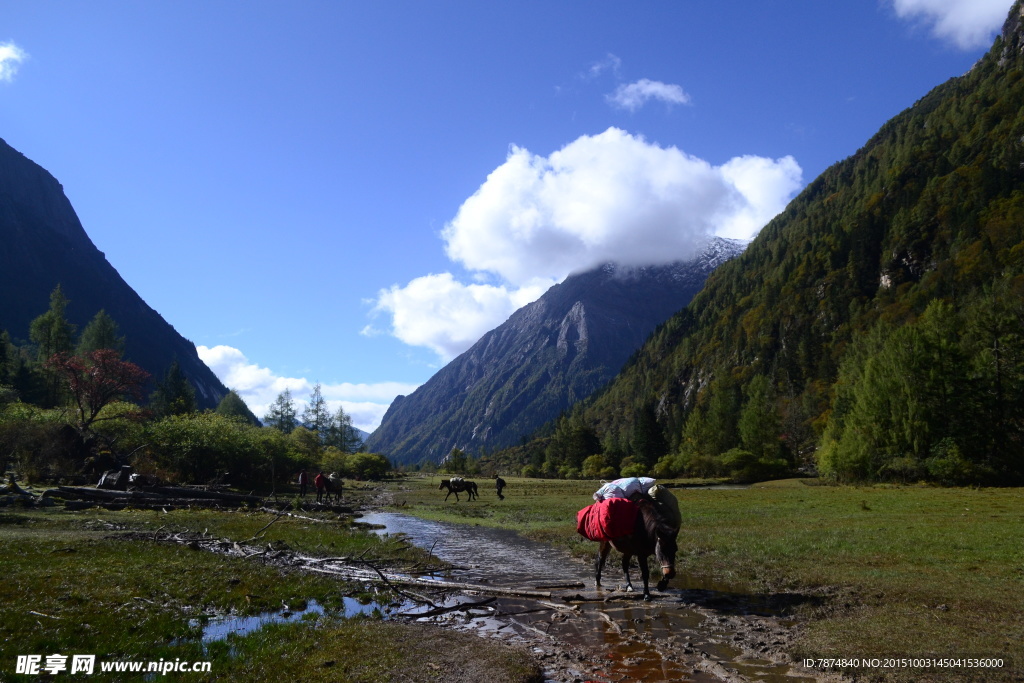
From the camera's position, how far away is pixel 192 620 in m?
11.8

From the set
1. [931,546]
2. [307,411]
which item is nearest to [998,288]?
[931,546]

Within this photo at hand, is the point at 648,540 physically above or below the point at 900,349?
below

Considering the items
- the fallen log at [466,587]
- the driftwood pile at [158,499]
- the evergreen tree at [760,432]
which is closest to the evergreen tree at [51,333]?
the driftwood pile at [158,499]

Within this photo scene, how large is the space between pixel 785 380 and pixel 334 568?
167847 mm

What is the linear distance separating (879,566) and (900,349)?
190 ft

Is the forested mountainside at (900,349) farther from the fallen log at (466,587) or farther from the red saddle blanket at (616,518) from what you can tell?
the fallen log at (466,587)

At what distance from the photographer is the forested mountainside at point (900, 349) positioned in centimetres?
5969

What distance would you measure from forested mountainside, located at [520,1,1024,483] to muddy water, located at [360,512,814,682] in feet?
174

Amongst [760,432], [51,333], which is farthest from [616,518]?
[51,333]

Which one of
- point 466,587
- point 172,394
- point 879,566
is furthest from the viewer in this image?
point 172,394

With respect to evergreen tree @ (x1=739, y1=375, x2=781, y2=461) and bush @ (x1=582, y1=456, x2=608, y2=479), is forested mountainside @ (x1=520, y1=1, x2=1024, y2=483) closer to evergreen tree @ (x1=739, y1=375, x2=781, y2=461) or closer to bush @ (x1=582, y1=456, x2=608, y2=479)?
evergreen tree @ (x1=739, y1=375, x2=781, y2=461)

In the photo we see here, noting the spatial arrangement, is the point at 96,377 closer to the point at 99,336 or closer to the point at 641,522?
the point at 99,336

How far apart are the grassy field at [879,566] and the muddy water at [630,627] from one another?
1046mm

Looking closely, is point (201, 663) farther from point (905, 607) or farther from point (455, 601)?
point (905, 607)
